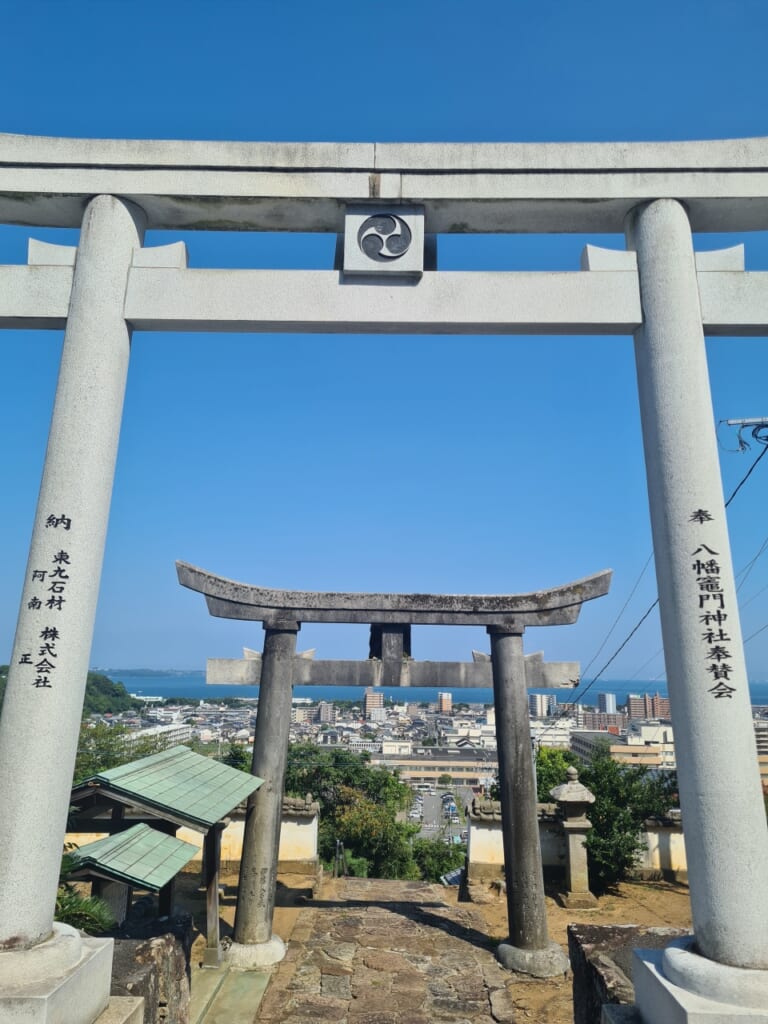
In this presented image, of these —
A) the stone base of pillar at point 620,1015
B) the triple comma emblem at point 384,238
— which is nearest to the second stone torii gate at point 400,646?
the stone base of pillar at point 620,1015

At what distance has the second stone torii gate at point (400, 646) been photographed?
8383 millimetres

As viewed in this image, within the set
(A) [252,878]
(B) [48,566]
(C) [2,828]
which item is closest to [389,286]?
(B) [48,566]

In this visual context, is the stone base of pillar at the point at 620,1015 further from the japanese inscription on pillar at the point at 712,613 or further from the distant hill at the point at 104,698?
the distant hill at the point at 104,698

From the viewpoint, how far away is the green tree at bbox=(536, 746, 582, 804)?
1558cm

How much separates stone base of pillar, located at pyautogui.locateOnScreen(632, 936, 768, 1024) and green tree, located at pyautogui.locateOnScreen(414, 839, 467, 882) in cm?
2389

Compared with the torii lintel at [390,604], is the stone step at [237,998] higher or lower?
lower

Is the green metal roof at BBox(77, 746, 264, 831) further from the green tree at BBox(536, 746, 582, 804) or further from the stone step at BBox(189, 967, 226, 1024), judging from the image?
the green tree at BBox(536, 746, 582, 804)

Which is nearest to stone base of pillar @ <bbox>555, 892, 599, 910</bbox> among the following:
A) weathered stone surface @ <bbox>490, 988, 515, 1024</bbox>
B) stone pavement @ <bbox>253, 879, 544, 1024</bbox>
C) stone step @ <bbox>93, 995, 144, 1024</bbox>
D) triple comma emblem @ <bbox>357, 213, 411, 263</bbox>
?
stone pavement @ <bbox>253, 879, 544, 1024</bbox>

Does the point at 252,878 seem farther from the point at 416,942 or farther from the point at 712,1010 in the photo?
the point at 712,1010

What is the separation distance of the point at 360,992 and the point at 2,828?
5868 millimetres

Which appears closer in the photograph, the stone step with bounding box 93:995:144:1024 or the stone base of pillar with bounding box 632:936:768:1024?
the stone base of pillar with bounding box 632:936:768:1024

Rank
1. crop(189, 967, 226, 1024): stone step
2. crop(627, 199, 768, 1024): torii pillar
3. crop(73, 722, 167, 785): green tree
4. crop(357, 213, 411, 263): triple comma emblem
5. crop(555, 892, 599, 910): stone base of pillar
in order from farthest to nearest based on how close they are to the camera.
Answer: crop(73, 722, 167, 785): green tree < crop(555, 892, 599, 910): stone base of pillar < crop(189, 967, 226, 1024): stone step < crop(357, 213, 411, 263): triple comma emblem < crop(627, 199, 768, 1024): torii pillar

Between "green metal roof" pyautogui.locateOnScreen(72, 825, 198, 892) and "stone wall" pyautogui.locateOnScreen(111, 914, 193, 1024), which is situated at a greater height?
"green metal roof" pyautogui.locateOnScreen(72, 825, 198, 892)

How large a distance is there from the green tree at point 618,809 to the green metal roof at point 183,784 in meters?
6.68
